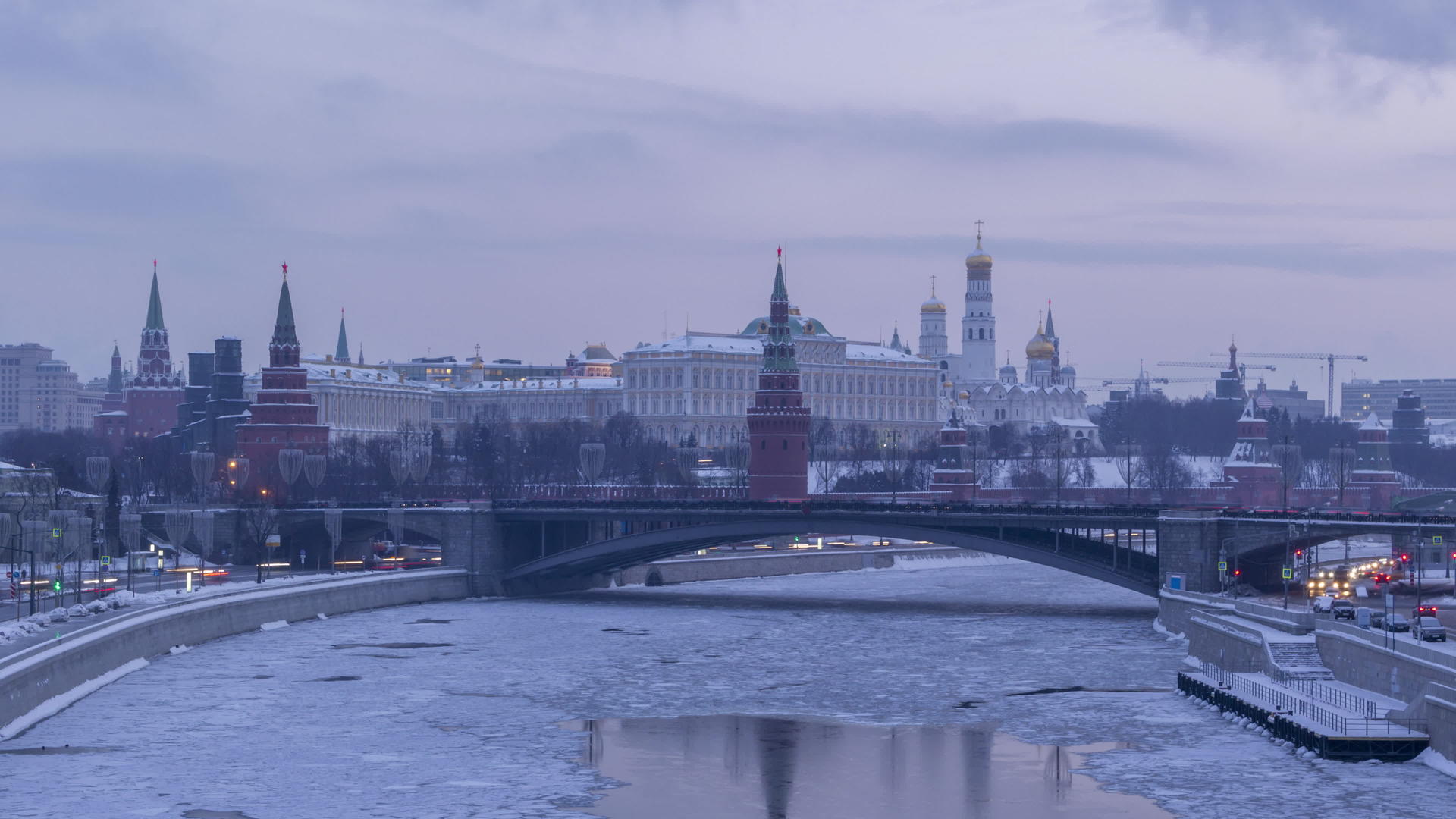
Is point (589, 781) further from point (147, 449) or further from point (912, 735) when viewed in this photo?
point (147, 449)

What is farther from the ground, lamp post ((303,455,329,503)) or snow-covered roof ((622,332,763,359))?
snow-covered roof ((622,332,763,359))

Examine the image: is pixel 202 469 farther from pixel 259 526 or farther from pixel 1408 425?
pixel 1408 425

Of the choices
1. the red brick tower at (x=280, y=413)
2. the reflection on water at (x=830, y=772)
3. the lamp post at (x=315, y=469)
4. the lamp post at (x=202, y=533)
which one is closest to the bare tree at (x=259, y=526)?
the lamp post at (x=202, y=533)

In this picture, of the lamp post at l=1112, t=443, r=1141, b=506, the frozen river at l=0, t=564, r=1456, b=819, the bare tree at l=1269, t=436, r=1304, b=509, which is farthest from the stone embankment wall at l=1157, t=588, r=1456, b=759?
the bare tree at l=1269, t=436, r=1304, b=509

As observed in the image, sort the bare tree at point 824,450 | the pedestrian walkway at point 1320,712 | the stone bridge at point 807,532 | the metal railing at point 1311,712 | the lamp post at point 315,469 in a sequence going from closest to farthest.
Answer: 1. the pedestrian walkway at point 1320,712
2. the metal railing at point 1311,712
3. the stone bridge at point 807,532
4. the lamp post at point 315,469
5. the bare tree at point 824,450

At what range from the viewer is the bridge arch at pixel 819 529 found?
6806 cm

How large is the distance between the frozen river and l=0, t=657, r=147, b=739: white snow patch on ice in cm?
36

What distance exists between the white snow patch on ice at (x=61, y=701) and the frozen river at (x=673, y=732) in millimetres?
357

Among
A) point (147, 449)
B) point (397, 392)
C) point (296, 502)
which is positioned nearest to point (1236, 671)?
point (296, 502)

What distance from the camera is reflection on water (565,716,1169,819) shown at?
112ft

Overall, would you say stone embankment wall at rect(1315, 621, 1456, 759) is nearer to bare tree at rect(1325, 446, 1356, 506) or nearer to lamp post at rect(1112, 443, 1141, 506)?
lamp post at rect(1112, 443, 1141, 506)

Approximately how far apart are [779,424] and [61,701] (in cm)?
6648

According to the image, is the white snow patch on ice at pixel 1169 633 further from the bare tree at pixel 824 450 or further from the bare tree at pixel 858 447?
the bare tree at pixel 858 447

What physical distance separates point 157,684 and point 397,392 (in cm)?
14225
